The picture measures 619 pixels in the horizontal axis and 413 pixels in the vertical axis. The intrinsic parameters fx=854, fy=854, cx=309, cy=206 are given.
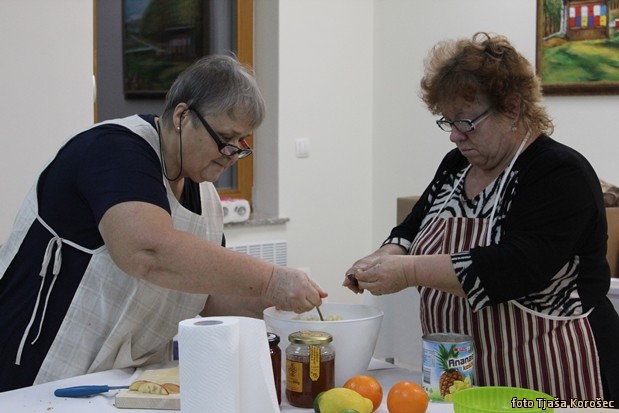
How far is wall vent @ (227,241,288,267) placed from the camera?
4480 mm

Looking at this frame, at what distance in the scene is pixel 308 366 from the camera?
5.29 feet

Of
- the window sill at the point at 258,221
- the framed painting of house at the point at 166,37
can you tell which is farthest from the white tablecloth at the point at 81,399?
the framed painting of house at the point at 166,37

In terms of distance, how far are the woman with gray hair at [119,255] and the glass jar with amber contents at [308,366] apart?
0.13m

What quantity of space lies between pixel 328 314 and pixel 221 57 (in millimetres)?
634

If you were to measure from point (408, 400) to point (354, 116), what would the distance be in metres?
3.53

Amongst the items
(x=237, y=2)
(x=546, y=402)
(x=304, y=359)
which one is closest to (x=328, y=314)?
(x=304, y=359)

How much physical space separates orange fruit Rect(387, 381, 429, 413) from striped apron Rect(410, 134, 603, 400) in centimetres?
41

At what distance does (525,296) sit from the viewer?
6.10ft

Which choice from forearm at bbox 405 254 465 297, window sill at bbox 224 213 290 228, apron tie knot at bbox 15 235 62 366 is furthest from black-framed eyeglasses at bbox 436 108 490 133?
window sill at bbox 224 213 290 228

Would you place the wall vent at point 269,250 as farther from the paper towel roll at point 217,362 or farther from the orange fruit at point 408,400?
the paper towel roll at point 217,362

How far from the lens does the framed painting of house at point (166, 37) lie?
14.1 feet

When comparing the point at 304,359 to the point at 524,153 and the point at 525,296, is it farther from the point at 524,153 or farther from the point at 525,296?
the point at 524,153

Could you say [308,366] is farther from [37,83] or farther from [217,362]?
[37,83]

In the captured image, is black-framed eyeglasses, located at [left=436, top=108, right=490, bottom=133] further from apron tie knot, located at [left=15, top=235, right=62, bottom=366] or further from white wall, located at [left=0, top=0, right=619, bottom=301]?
white wall, located at [left=0, top=0, right=619, bottom=301]
